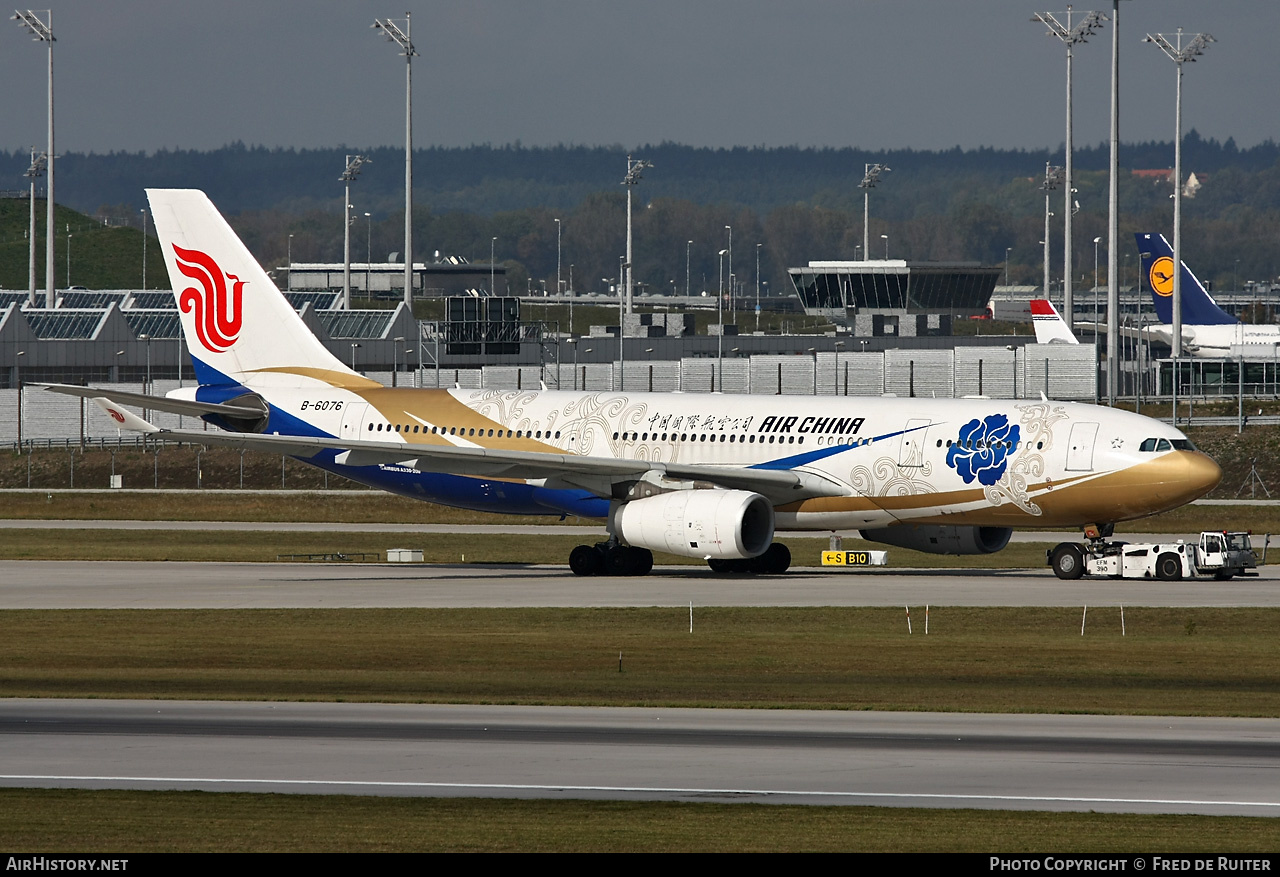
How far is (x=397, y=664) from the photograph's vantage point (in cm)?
3117

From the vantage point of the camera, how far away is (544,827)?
17203 mm

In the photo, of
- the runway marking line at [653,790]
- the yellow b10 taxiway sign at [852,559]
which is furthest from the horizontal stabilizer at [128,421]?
the runway marking line at [653,790]

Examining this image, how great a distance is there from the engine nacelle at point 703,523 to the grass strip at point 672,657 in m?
5.92

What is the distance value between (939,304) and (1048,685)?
491 ft

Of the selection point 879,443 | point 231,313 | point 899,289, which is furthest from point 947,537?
→ point 899,289

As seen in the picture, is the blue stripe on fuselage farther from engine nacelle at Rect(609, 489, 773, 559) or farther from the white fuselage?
engine nacelle at Rect(609, 489, 773, 559)

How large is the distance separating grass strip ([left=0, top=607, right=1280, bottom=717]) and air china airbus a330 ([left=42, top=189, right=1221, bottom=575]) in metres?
6.58

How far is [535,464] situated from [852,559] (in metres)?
11.2

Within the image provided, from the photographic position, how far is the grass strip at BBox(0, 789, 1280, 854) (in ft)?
53.4

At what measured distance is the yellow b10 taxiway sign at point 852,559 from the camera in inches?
2066

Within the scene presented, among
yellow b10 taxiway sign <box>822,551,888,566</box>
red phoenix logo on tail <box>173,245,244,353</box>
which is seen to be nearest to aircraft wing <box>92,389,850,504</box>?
yellow b10 taxiway sign <box>822,551,888,566</box>

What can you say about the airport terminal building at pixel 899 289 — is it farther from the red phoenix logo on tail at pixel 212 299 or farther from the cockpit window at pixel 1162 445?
the cockpit window at pixel 1162 445

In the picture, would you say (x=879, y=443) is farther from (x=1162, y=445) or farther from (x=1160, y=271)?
(x=1160, y=271)

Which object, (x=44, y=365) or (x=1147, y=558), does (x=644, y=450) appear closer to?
(x=1147, y=558)
